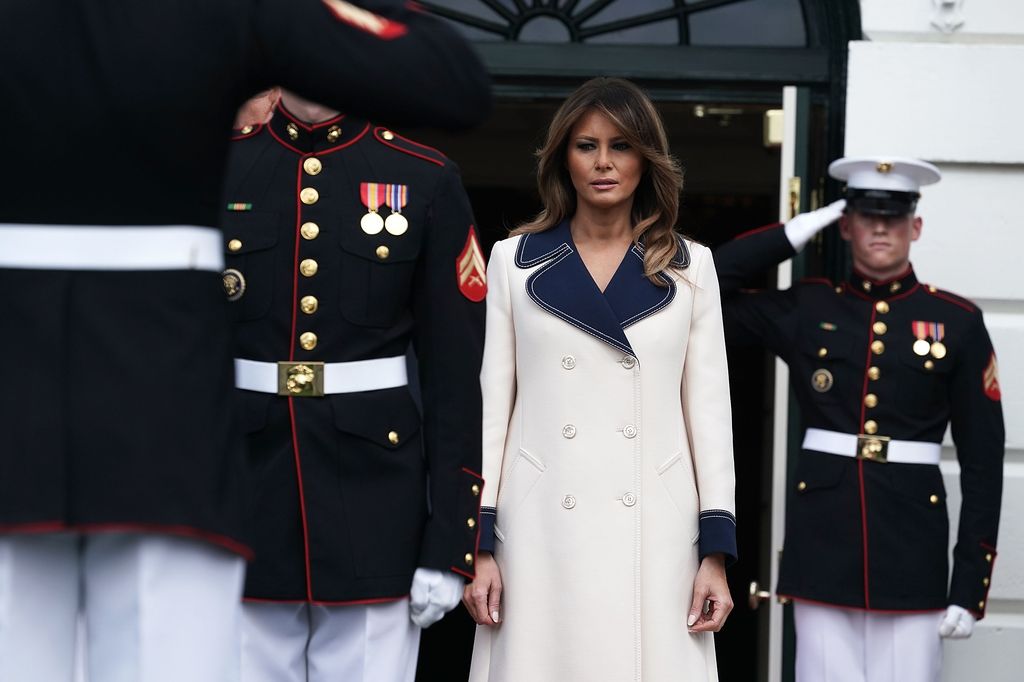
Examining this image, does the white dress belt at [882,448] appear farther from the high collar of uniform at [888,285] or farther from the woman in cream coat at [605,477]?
the woman in cream coat at [605,477]

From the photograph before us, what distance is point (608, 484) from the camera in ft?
11.6

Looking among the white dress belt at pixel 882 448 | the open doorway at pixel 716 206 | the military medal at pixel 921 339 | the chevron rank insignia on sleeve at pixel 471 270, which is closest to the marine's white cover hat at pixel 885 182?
the military medal at pixel 921 339

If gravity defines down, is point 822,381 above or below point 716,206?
below

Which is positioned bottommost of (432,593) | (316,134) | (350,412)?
(432,593)

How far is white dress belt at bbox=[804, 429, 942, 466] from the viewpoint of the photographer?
4402 millimetres

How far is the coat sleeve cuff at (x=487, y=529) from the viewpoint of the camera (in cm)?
355

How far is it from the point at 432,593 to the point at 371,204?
733 mm

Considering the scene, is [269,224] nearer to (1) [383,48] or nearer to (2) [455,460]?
(2) [455,460]

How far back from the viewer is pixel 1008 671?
5145mm

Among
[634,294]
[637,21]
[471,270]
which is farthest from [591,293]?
[637,21]

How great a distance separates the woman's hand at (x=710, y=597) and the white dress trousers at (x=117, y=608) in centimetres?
189

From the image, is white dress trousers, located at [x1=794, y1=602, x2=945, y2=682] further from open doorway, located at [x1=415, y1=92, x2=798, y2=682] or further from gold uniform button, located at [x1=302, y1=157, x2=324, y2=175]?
open doorway, located at [x1=415, y1=92, x2=798, y2=682]

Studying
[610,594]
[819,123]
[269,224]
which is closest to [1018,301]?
[819,123]

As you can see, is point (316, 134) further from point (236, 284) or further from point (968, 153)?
point (968, 153)
